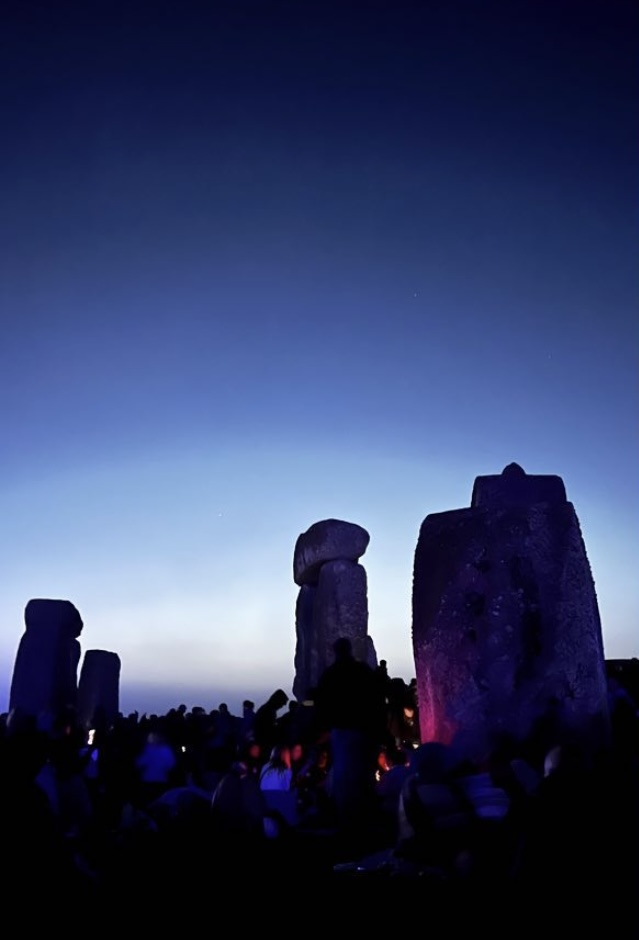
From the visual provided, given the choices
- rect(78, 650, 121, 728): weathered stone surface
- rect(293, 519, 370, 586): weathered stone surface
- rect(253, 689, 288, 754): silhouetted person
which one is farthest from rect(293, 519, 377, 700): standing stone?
rect(78, 650, 121, 728): weathered stone surface

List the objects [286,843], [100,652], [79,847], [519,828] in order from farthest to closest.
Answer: [100,652], [286,843], [79,847], [519,828]

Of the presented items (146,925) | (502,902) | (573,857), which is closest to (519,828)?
(502,902)

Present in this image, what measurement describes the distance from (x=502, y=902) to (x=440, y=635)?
3520 mm

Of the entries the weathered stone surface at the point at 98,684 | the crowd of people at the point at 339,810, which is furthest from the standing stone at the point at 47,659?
the crowd of people at the point at 339,810

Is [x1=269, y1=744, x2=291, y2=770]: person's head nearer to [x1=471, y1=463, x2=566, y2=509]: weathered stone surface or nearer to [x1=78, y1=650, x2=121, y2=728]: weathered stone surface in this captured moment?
[x1=471, y1=463, x2=566, y2=509]: weathered stone surface

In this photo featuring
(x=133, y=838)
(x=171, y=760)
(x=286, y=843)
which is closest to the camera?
(x=133, y=838)

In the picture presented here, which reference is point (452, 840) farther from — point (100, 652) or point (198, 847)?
point (100, 652)

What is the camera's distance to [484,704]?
6305 mm

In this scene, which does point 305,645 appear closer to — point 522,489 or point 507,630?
point 522,489

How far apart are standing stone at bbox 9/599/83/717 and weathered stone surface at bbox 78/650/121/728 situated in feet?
6.95

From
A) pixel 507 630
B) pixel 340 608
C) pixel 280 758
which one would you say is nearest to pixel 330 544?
pixel 340 608

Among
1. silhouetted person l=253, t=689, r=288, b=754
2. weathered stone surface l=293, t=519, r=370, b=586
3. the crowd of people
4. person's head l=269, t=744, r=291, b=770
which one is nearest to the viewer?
the crowd of people

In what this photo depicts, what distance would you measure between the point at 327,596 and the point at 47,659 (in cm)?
730

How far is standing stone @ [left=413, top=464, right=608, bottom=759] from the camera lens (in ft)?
20.4
